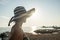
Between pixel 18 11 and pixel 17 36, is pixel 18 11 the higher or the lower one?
the higher one

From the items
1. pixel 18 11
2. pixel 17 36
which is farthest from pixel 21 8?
pixel 17 36

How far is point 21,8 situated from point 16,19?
0.17ft

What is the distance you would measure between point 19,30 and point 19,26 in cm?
2

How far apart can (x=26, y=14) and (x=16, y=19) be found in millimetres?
50

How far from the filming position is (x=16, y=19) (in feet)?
2.08

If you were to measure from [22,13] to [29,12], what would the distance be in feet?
0.10

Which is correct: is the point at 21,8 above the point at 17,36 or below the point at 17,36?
above

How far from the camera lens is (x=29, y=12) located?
0.62 metres

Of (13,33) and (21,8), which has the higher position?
(21,8)

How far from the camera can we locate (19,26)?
2.12 ft

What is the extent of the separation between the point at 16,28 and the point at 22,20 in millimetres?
43

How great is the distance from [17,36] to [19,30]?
0.03m

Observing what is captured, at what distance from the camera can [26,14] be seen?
0.62 metres

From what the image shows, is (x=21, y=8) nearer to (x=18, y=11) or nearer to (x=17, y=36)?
(x=18, y=11)
